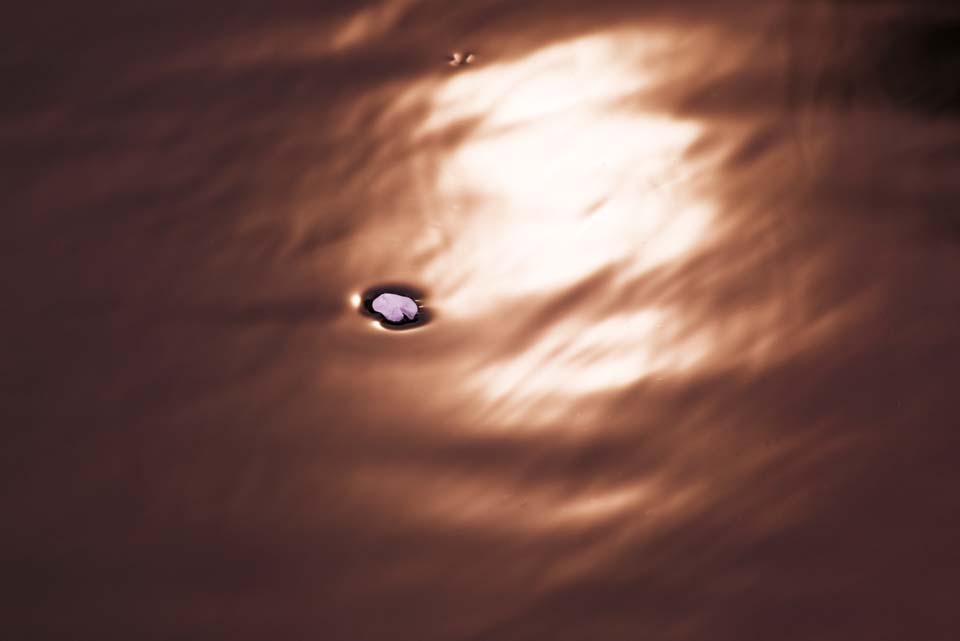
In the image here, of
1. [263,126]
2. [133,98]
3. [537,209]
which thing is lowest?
[537,209]

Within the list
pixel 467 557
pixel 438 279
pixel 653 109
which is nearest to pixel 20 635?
pixel 467 557

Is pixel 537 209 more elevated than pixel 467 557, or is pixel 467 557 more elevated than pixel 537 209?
pixel 537 209

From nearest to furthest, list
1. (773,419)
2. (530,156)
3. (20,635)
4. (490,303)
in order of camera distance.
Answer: (20,635) < (773,419) < (490,303) < (530,156)

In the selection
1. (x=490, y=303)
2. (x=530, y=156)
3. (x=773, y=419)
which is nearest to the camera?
(x=773, y=419)

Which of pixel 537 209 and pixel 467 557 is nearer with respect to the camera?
pixel 467 557

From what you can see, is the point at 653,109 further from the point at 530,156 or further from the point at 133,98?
the point at 133,98

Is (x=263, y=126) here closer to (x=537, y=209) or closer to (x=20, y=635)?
(x=537, y=209)

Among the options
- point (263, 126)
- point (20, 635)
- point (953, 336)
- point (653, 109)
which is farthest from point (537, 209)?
point (20, 635)
